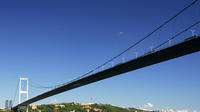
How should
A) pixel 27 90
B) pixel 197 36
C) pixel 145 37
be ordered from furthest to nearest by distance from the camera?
1. pixel 27 90
2. pixel 145 37
3. pixel 197 36

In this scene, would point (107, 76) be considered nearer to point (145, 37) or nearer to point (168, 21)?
point (145, 37)

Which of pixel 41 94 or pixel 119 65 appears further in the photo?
pixel 41 94

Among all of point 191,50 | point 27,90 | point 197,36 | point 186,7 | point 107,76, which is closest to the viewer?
point 197,36

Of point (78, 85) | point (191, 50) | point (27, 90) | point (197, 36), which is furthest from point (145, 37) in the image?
point (27, 90)

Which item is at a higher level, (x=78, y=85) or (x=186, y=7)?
(x=186, y=7)

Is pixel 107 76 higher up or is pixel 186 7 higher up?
pixel 186 7

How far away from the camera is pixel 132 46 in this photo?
137 feet

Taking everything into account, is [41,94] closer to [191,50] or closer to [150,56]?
[150,56]

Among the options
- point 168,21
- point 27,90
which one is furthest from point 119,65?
point 27,90

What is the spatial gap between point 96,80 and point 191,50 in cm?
2110

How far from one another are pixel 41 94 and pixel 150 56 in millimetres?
40201

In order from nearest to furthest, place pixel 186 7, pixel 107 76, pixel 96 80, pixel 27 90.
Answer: pixel 186 7
pixel 107 76
pixel 96 80
pixel 27 90

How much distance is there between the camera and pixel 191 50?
30.3 m

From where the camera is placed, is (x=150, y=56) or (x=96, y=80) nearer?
(x=150, y=56)
